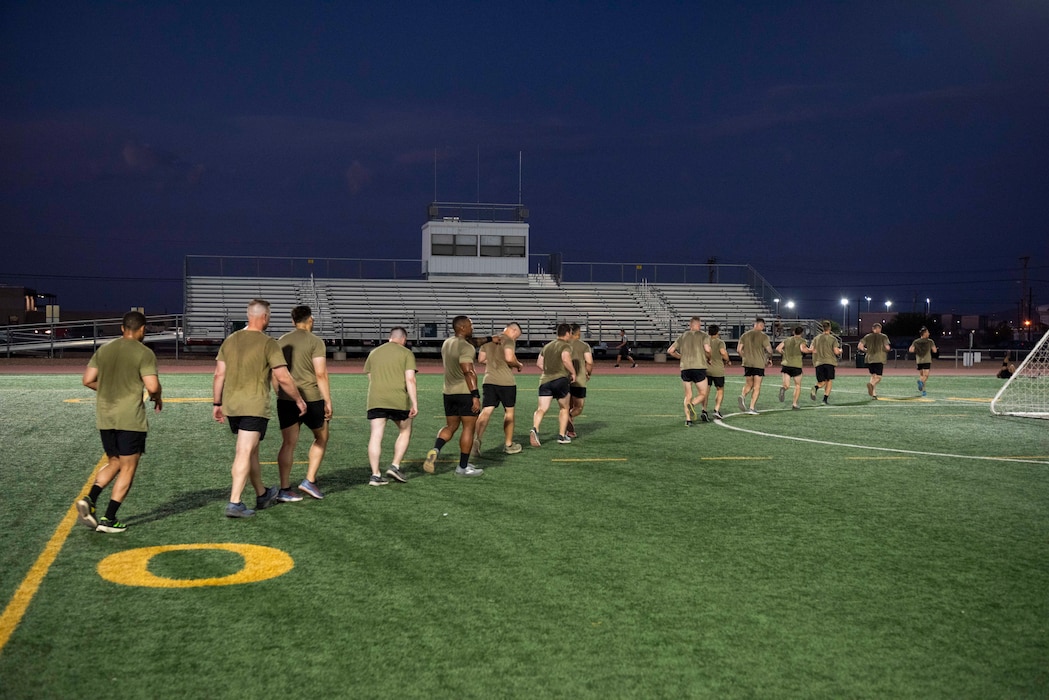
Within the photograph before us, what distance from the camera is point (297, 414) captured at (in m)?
8.88

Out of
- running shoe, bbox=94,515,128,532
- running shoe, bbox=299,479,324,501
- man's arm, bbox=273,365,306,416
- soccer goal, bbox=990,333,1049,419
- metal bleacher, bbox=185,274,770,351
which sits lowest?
running shoe, bbox=94,515,128,532

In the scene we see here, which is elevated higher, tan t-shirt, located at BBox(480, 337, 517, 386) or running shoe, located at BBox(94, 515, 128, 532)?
tan t-shirt, located at BBox(480, 337, 517, 386)

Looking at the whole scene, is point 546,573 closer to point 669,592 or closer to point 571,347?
point 669,592

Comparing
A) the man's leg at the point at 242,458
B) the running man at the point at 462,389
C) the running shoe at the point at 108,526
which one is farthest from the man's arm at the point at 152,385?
the running man at the point at 462,389

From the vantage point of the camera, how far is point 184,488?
970 centimetres

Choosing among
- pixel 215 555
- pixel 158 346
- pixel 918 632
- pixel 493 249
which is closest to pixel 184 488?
pixel 215 555

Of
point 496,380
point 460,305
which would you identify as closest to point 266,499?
point 496,380

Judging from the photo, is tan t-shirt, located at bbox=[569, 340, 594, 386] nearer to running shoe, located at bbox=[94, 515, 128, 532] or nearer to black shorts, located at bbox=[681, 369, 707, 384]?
black shorts, located at bbox=[681, 369, 707, 384]

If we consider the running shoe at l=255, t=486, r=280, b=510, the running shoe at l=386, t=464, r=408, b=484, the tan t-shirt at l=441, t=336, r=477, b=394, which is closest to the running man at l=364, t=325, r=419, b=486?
the running shoe at l=386, t=464, r=408, b=484

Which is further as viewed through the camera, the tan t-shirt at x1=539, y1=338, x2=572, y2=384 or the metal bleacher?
the metal bleacher

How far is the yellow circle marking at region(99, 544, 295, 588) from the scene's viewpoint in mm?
6094

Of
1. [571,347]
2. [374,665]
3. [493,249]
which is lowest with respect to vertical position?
[374,665]

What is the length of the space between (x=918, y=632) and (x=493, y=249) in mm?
50450

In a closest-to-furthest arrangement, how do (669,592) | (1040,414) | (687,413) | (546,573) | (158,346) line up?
1. (669,592)
2. (546,573)
3. (687,413)
4. (1040,414)
5. (158,346)
